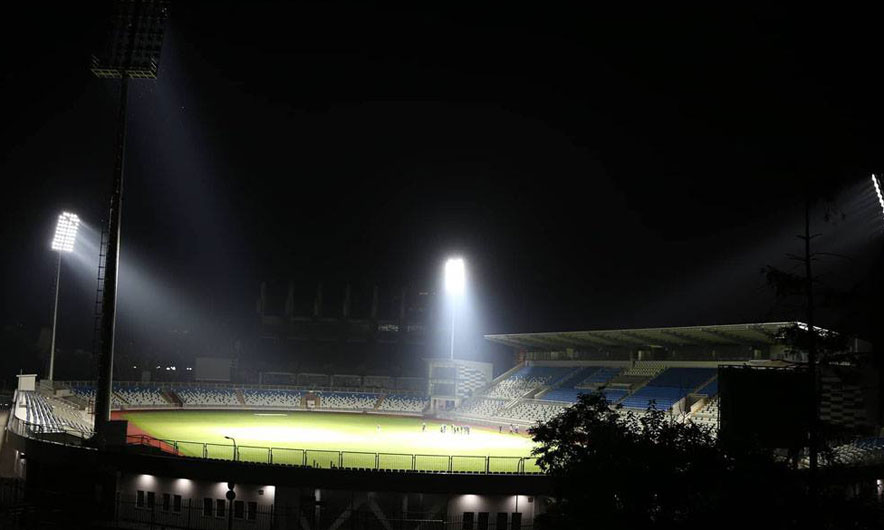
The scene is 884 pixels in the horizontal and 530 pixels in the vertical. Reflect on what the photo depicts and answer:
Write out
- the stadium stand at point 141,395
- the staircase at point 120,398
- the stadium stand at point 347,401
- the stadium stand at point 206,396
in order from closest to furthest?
the staircase at point 120,398 < the stadium stand at point 141,395 < the stadium stand at point 206,396 < the stadium stand at point 347,401

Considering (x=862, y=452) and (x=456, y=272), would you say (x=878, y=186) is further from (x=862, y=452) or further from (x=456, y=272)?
(x=456, y=272)

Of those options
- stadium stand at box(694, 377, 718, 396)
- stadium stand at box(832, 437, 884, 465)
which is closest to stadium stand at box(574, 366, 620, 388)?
stadium stand at box(694, 377, 718, 396)

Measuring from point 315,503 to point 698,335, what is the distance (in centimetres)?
3148

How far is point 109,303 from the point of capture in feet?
101

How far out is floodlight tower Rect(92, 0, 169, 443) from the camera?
30.6 m

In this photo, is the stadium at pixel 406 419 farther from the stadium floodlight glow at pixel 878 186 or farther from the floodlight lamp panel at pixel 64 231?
the floodlight lamp panel at pixel 64 231

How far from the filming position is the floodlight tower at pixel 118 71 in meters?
30.6

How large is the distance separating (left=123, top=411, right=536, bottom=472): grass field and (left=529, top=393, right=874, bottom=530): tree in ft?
47.9

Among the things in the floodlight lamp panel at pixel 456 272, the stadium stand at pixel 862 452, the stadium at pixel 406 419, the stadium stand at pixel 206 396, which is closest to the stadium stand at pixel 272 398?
the stadium at pixel 406 419

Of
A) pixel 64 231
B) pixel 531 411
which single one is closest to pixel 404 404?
pixel 531 411

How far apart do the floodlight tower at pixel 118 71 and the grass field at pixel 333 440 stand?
504cm

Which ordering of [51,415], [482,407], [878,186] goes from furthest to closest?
[482,407], [878,186], [51,415]

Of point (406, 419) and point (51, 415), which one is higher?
point (51, 415)

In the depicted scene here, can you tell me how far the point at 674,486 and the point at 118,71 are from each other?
2942 centimetres
